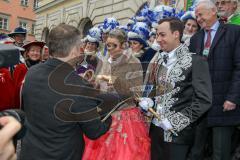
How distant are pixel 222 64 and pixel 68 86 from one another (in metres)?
1.70

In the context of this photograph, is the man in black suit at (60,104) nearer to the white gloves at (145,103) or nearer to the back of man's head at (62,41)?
the back of man's head at (62,41)

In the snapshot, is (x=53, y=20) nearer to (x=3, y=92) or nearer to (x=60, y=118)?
(x=3, y=92)

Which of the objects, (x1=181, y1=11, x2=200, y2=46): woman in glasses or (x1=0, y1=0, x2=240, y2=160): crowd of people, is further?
(x1=181, y1=11, x2=200, y2=46): woman in glasses

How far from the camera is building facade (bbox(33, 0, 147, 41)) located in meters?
14.2

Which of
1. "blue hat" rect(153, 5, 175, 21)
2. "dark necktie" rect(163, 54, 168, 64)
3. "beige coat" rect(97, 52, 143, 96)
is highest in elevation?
"blue hat" rect(153, 5, 175, 21)

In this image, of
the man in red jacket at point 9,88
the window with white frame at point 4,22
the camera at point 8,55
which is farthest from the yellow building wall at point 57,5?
the camera at point 8,55

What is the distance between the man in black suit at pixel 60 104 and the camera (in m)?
2.34

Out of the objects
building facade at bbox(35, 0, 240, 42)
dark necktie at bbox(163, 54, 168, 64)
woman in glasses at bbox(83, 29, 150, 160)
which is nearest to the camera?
woman in glasses at bbox(83, 29, 150, 160)

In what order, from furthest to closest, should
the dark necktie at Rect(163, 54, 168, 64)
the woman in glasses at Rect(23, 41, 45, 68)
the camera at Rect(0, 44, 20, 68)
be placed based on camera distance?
the woman in glasses at Rect(23, 41, 45, 68) < the dark necktie at Rect(163, 54, 168, 64) < the camera at Rect(0, 44, 20, 68)

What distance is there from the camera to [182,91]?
2.97 m

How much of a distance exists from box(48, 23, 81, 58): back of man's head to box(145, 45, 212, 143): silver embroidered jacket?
0.69 meters

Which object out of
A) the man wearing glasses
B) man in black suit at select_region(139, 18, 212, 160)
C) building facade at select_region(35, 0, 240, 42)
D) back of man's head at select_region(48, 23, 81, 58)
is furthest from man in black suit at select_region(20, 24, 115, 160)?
building facade at select_region(35, 0, 240, 42)

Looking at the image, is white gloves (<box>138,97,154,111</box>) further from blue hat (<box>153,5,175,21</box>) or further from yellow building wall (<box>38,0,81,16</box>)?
yellow building wall (<box>38,0,81,16</box>)

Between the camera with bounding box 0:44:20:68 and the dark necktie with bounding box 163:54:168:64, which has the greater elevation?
the dark necktie with bounding box 163:54:168:64
